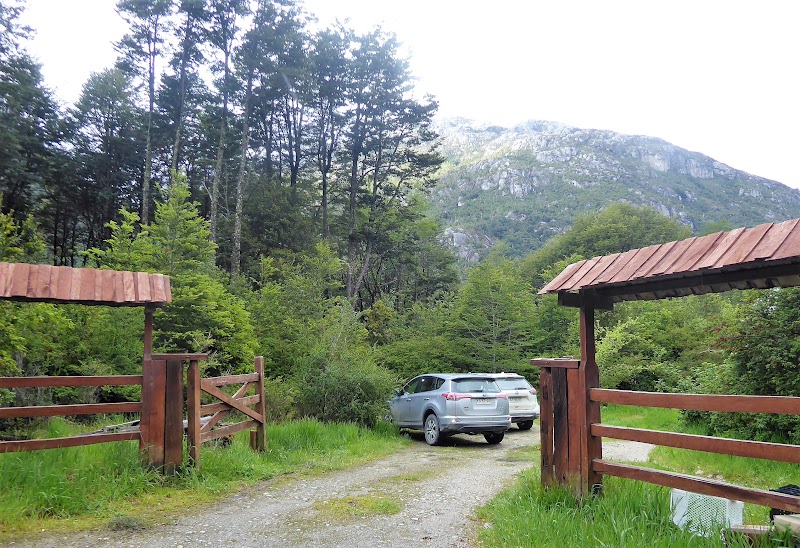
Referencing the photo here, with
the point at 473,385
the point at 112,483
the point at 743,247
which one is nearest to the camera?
the point at 743,247

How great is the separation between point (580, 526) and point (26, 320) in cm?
954

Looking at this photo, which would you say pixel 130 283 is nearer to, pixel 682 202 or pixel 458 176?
pixel 682 202

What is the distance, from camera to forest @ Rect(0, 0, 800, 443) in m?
12.3

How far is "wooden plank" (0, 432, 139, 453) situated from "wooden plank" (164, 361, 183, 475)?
1.25 feet

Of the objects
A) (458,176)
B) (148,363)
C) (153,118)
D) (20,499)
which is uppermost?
(458,176)

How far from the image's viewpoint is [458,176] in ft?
402

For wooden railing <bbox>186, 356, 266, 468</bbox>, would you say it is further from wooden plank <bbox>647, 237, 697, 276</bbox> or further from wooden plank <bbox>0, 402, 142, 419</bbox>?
wooden plank <bbox>647, 237, 697, 276</bbox>

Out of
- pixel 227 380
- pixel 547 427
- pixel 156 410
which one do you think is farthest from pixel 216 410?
pixel 547 427

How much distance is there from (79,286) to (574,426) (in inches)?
227

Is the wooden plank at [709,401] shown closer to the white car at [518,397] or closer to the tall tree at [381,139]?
the white car at [518,397]

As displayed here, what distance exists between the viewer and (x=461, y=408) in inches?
466

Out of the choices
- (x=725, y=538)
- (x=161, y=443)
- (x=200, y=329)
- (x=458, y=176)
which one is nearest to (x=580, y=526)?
(x=725, y=538)

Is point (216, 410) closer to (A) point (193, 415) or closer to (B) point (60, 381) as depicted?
(A) point (193, 415)

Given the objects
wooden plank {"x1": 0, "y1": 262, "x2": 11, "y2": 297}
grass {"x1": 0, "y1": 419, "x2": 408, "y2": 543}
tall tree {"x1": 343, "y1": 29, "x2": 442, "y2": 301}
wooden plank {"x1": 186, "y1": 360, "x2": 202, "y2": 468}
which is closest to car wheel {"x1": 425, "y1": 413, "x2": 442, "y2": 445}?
grass {"x1": 0, "y1": 419, "x2": 408, "y2": 543}
